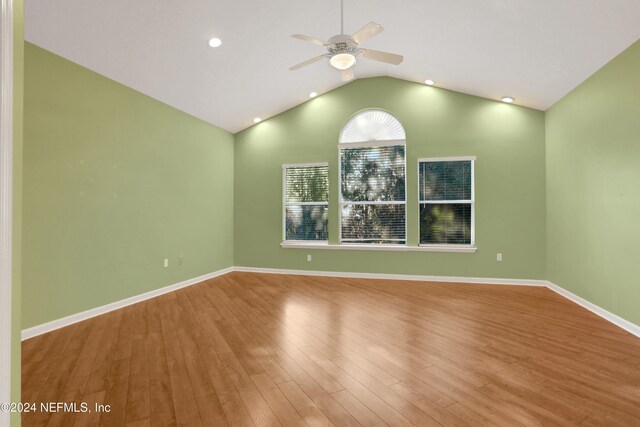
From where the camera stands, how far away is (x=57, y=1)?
274 cm

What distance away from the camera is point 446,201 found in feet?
18.1

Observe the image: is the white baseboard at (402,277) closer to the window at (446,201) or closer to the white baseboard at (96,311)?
the window at (446,201)

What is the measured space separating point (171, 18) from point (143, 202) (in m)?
2.36

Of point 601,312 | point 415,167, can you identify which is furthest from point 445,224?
point 601,312

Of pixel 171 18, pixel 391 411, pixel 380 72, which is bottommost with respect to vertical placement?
pixel 391 411

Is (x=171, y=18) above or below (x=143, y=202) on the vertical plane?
above

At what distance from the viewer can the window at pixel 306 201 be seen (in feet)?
20.1

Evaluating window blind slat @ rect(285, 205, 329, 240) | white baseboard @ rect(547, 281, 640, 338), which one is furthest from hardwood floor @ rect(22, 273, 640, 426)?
window blind slat @ rect(285, 205, 329, 240)

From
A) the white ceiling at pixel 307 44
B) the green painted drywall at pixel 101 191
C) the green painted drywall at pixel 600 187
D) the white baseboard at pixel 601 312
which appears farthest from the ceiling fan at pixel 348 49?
the white baseboard at pixel 601 312

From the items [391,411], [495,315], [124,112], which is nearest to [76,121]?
[124,112]

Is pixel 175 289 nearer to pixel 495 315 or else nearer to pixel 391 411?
pixel 391 411

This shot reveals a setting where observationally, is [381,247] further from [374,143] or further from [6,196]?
[6,196]

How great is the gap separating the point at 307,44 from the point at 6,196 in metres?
3.95

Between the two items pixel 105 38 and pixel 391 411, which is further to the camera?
pixel 105 38
